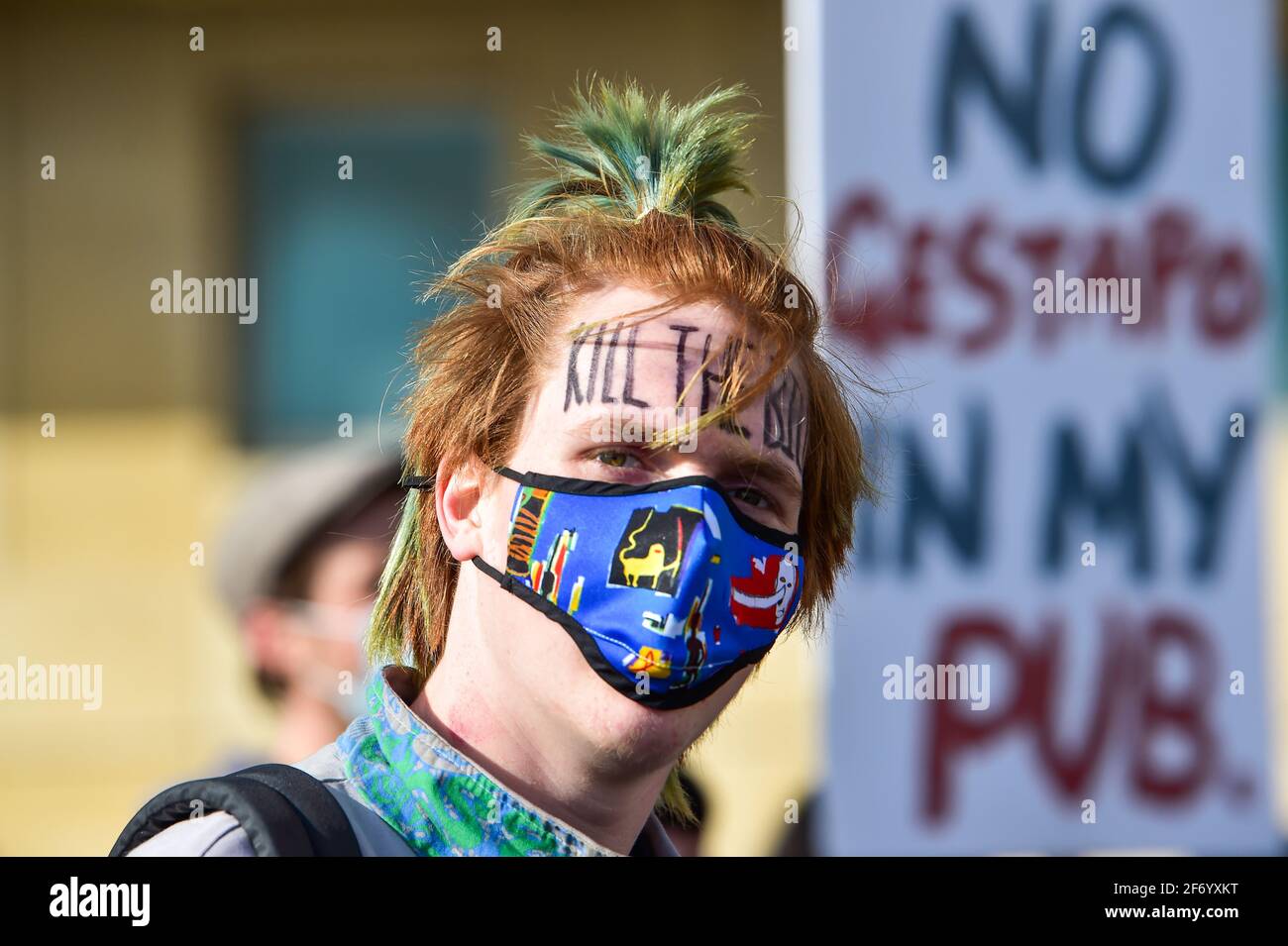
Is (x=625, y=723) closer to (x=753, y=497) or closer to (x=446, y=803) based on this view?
(x=446, y=803)

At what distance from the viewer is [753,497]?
1.89 metres

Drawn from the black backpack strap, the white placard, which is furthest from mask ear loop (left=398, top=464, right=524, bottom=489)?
the white placard

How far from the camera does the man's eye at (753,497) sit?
73.7 inches

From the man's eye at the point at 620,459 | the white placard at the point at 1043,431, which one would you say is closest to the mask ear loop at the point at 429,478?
the man's eye at the point at 620,459

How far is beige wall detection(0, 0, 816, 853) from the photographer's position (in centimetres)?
691

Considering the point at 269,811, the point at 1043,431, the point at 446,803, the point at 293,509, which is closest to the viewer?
the point at 269,811

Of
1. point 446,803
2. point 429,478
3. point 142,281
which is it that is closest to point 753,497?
point 429,478

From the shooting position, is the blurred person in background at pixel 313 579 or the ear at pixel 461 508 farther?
the blurred person in background at pixel 313 579

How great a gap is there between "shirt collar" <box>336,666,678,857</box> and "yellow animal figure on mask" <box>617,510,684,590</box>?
11.7 inches

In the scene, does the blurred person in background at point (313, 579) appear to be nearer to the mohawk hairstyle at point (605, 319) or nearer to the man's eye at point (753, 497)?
the mohawk hairstyle at point (605, 319)

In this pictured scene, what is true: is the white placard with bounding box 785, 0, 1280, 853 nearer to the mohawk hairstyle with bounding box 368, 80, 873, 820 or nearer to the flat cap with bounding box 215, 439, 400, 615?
the flat cap with bounding box 215, 439, 400, 615

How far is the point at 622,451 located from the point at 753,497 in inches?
7.2

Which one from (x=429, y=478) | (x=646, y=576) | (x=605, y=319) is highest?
(x=605, y=319)

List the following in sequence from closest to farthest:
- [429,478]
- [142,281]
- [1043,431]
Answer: [429,478] < [1043,431] < [142,281]
